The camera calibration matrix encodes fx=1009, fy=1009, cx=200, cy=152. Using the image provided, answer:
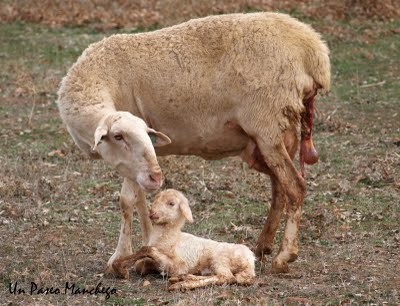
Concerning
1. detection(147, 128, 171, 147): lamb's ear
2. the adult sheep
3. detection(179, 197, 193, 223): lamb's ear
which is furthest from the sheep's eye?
detection(179, 197, 193, 223): lamb's ear

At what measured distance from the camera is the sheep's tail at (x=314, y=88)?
824 centimetres

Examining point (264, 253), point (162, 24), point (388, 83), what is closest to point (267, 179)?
point (264, 253)

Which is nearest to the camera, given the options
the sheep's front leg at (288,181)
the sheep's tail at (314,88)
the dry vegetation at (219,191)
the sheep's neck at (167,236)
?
the dry vegetation at (219,191)

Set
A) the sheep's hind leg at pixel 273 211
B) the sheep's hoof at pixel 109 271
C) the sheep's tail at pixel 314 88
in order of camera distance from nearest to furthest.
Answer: the sheep's hoof at pixel 109 271, the sheep's tail at pixel 314 88, the sheep's hind leg at pixel 273 211

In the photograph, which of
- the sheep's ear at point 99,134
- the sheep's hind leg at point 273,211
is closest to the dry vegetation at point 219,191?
the sheep's hind leg at point 273,211

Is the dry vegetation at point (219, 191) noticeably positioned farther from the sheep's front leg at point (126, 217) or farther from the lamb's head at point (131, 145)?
the lamb's head at point (131, 145)

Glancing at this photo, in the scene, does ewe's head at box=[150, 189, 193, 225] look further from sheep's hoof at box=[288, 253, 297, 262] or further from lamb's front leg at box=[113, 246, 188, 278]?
sheep's hoof at box=[288, 253, 297, 262]

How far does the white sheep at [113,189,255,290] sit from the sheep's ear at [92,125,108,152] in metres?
0.63

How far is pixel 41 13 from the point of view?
757 inches

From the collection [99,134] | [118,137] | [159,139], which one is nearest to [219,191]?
[159,139]

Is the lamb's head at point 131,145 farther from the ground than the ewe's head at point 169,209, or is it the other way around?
the lamb's head at point 131,145

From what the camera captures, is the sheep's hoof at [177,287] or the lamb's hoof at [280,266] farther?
the lamb's hoof at [280,266]

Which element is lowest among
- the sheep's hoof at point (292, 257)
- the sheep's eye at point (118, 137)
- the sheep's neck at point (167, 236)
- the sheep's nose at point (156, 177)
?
the sheep's hoof at point (292, 257)

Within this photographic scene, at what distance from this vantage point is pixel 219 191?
10.6 metres
